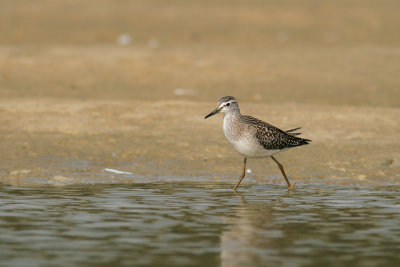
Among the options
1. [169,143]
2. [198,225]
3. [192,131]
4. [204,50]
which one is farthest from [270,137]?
[204,50]

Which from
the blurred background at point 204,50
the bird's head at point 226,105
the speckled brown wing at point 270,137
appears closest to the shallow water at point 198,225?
the speckled brown wing at point 270,137

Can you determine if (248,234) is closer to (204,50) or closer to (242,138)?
(242,138)

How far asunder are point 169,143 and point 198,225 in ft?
19.1

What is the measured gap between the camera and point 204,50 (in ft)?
79.8

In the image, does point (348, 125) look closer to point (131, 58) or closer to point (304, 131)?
point (304, 131)

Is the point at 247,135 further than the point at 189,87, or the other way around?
the point at 189,87

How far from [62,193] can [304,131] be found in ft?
19.3

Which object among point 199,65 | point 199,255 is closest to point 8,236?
point 199,255

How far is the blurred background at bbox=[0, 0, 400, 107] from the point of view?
66.4ft

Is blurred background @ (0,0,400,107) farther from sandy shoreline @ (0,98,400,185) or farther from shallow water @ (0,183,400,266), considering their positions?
shallow water @ (0,183,400,266)

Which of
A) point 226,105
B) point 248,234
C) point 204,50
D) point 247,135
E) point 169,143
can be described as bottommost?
point 248,234

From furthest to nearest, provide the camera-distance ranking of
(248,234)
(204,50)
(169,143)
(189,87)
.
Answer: (204,50), (189,87), (169,143), (248,234)

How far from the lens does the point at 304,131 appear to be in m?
15.5

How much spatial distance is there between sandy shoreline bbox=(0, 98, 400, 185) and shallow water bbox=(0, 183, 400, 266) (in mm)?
1056
